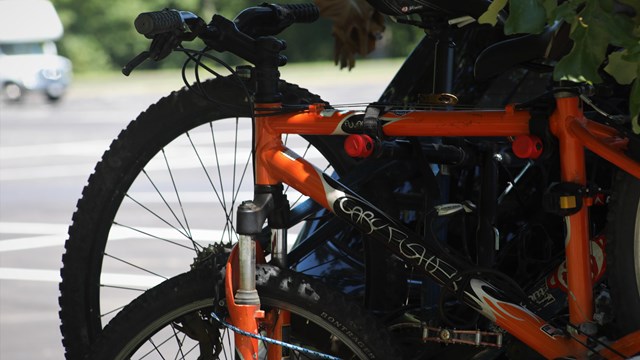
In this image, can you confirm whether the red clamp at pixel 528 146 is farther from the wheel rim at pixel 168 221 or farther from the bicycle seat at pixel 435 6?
the wheel rim at pixel 168 221

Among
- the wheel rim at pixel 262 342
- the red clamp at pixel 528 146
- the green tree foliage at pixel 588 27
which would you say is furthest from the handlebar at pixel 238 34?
the green tree foliage at pixel 588 27

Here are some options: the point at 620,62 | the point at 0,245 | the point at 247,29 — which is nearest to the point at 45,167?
the point at 0,245

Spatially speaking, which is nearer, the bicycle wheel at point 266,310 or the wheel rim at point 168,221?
the bicycle wheel at point 266,310

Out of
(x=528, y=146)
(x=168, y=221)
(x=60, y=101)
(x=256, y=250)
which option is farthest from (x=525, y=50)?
(x=60, y=101)

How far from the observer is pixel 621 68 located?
2.50 m

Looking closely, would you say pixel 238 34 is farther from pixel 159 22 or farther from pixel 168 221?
pixel 168 221

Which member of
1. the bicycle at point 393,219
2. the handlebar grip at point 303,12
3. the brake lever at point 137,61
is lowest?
the bicycle at point 393,219

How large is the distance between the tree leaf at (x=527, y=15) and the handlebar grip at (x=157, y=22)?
91 cm

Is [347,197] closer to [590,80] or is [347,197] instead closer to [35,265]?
[590,80]

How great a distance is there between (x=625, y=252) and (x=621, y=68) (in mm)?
579

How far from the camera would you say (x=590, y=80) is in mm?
2410

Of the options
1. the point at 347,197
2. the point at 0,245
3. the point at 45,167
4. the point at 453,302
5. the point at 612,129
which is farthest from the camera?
the point at 45,167

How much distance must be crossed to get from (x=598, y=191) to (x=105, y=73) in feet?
95.4

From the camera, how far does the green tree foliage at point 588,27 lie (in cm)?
235
